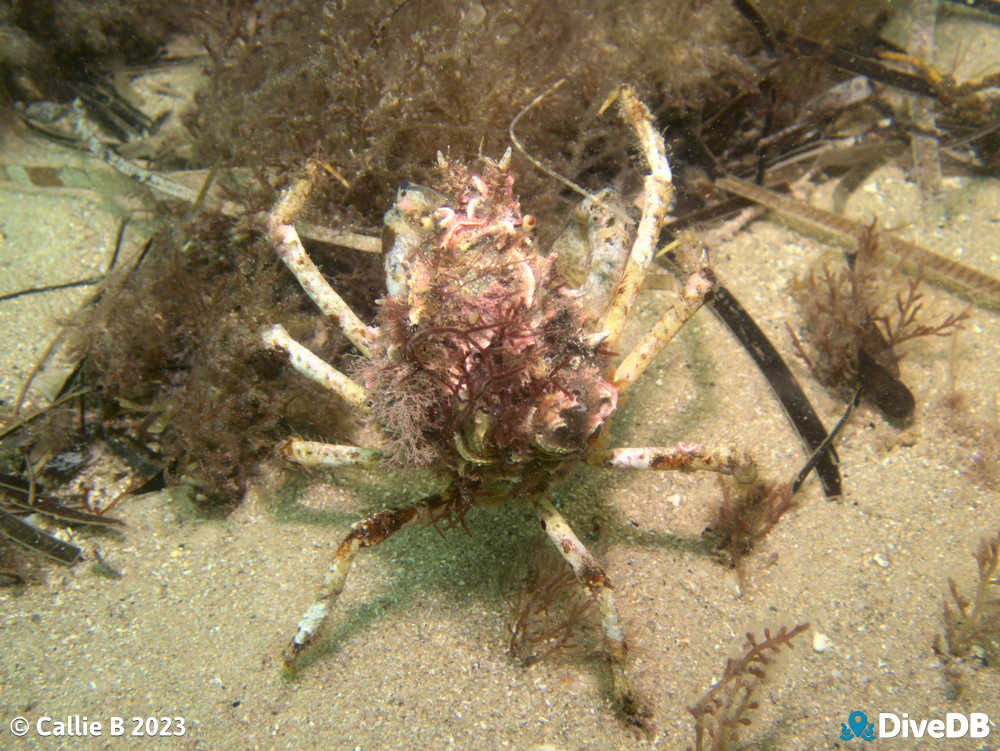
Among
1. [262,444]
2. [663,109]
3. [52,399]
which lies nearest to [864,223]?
[663,109]

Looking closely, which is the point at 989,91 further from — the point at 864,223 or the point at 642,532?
the point at 642,532

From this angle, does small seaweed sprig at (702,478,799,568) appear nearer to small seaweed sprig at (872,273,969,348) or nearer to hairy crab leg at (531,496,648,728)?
hairy crab leg at (531,496,648,728)

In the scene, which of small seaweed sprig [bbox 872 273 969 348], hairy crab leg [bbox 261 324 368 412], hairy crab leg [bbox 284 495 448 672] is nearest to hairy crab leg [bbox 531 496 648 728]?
hairy crab leg [bbox 284 495 448 672]

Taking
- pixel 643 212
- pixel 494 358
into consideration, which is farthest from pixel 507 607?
pixel 643 212

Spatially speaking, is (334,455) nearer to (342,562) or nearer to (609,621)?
(342,562)

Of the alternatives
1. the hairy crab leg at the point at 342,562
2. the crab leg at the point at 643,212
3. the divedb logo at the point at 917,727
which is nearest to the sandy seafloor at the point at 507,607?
the divedb logo at the point at 917,727

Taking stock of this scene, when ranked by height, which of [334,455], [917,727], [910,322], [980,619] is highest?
[910,322]

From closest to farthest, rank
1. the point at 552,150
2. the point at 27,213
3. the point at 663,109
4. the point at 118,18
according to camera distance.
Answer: the point at 552,150 → the point at 663,109 → the point at 27,213 → the point at 118,18

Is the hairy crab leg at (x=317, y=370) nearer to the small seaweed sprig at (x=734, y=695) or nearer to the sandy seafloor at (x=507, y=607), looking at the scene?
the sandy seafloor at (x=507, y=607)
